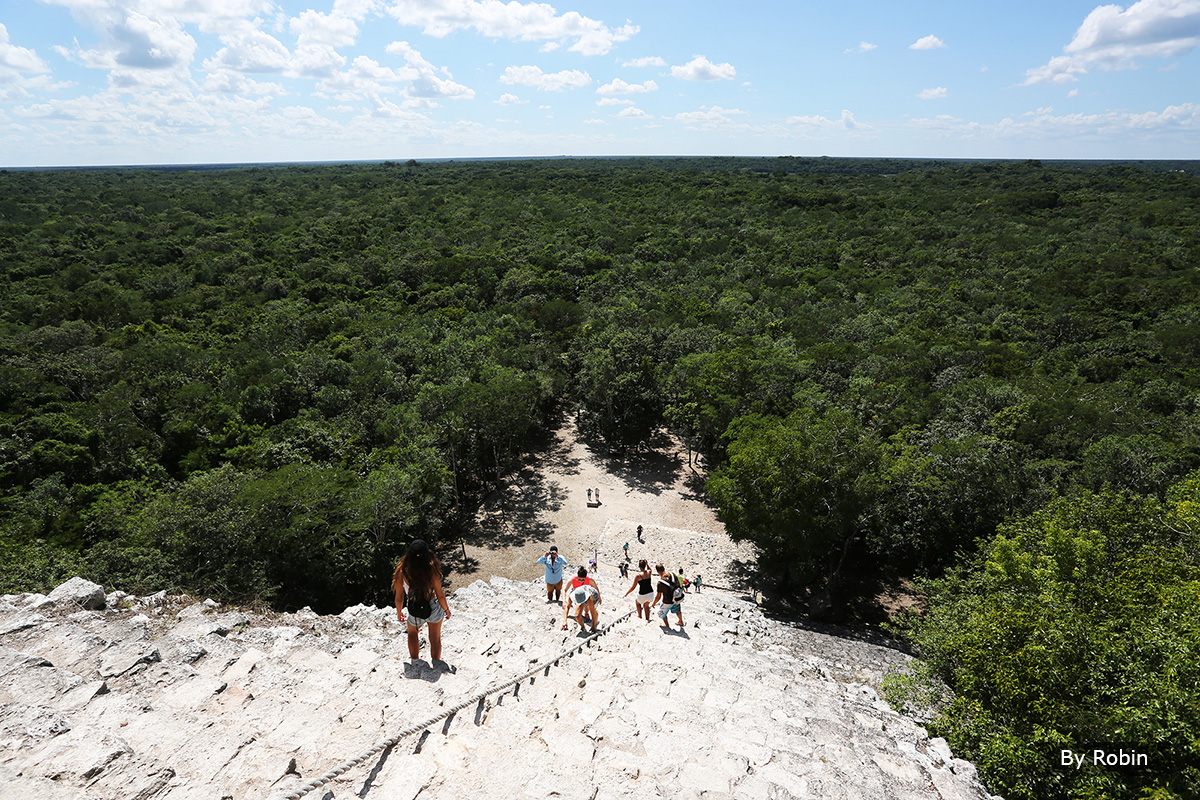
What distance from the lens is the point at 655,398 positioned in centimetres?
2939

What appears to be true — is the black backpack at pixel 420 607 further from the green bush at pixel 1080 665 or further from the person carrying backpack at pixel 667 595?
the green bush at pixel 1080 665

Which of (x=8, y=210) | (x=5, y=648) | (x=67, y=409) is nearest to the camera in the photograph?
(x=5, y=648)

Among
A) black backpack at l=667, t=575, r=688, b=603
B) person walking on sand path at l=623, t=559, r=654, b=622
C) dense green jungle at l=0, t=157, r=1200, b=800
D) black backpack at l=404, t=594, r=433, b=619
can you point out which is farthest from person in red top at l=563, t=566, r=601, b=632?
dense green jungle at l=0, t=157, r=1200, b=800

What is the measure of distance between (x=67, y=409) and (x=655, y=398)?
29912mm

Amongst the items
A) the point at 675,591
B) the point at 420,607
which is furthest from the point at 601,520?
the point at 420,607

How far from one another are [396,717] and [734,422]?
19393 mm

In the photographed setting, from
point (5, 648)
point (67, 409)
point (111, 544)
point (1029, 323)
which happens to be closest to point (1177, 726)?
point (5, 648)

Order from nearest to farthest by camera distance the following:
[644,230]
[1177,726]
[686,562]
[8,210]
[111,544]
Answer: [1177,726] < [111,544] < [686,562] < [644,230] < [8,210]

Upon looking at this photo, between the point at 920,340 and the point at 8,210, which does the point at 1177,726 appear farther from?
the point at 8,210

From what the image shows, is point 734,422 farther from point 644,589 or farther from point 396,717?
point 396,717

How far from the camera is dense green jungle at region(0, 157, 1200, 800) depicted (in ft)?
31.6

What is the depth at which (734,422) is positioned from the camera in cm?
2361

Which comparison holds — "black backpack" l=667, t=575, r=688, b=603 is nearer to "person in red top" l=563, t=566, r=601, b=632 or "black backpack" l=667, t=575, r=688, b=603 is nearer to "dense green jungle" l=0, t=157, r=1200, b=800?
"person in red top" l=563, t=566, r=601, b=632

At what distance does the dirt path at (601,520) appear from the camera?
71.3ft
